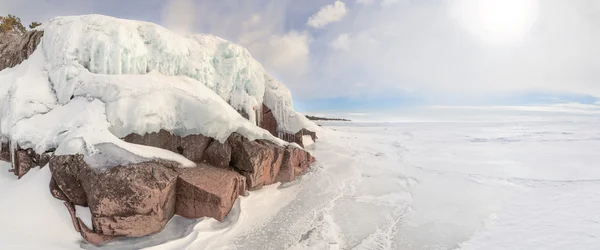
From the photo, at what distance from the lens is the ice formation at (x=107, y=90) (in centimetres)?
712

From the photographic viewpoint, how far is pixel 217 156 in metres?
8.47

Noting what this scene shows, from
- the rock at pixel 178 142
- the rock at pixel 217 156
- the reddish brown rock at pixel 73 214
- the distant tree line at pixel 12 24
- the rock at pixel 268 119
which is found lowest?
the reddish brown rock at pixel 73 214

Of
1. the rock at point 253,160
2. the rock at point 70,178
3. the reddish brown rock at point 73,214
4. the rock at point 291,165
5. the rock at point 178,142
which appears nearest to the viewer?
the reddish brown rock at point 73,214

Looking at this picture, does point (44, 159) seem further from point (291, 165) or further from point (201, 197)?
point (291, 165)

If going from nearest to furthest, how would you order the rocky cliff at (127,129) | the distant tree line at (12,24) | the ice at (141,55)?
the rocky cliff at (127,129) < the ice at (141,55) < the distant tree line at (12,24)

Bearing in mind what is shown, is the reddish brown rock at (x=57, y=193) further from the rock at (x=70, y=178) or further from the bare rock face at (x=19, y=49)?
the bare rock face at (x=19, y=49)

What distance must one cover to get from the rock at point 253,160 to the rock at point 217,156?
1.32 ft

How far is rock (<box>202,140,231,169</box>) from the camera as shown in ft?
27.8

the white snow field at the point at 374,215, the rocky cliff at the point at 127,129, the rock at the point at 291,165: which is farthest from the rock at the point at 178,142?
the rock at the point at 291,165

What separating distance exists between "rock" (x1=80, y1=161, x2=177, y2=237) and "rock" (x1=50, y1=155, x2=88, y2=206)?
0.20m

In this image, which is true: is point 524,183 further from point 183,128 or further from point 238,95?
point 183,128

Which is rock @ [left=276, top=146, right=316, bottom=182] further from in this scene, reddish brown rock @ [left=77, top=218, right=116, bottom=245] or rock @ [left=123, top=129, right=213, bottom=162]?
Answer: reddish brown rock @ [left=77, top=218, right=116, bottom=245]

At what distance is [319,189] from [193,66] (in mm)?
5967

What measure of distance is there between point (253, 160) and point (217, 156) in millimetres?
1033
